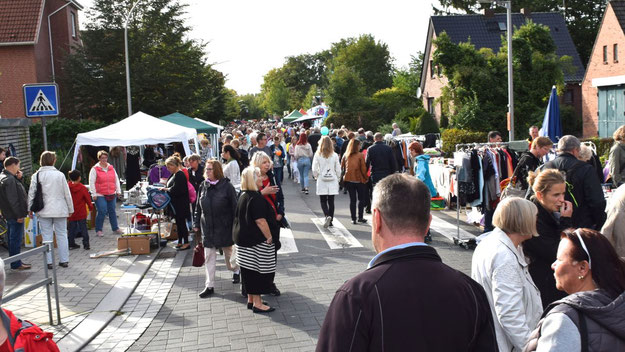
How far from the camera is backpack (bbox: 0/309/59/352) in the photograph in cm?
307

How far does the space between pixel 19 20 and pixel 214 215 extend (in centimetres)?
2945

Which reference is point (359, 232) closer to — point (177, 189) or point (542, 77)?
point (177, 189)

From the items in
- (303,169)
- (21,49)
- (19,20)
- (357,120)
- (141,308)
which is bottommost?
(141,308)

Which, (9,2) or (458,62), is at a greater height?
(9,2)

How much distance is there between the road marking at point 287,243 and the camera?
10.9 m

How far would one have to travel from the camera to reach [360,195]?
13.1 meters

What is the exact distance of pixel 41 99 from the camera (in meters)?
10.4

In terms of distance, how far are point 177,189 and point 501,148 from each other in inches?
237

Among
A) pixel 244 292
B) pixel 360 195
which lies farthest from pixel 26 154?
pixel 244 292

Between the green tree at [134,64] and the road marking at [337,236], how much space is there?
61.4ft

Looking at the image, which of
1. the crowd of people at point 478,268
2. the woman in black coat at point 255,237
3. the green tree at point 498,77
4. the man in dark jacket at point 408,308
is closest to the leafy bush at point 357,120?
the green tree at point 498,77

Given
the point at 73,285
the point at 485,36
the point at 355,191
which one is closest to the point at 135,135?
the point at 355,191

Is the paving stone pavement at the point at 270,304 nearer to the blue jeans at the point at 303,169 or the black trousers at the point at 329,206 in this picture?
the black trousers at the point at 329,206

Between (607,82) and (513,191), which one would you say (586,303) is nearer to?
(513,191)
